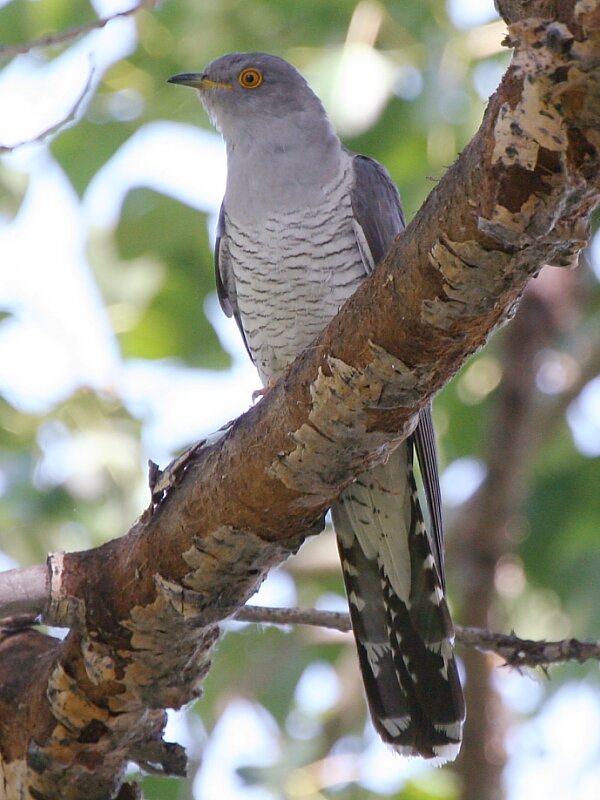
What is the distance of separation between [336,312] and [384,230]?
0.37 metres

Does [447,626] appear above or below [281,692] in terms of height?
below

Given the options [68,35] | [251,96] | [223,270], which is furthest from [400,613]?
[251,96]

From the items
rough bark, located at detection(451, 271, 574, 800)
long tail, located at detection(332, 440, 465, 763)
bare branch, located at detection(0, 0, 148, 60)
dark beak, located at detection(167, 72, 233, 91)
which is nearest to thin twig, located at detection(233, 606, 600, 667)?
long tail, located at detection(332, 440, 465, 763)

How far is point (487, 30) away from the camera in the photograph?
3.95m

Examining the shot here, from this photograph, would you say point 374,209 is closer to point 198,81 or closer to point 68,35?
point 198,81

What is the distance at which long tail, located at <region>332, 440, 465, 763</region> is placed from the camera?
297cm

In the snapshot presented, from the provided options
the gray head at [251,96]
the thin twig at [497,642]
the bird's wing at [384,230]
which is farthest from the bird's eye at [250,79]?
the thin twig at [497,642]

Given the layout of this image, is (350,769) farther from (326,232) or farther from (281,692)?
(326,232)

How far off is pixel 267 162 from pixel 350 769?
219 centimetres

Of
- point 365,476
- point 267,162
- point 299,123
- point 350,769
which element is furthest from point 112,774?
point 299,123

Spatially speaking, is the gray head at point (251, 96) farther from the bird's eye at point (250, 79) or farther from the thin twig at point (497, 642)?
the thin twig at point (497, 642)

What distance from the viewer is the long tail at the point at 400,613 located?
2967 millimetres

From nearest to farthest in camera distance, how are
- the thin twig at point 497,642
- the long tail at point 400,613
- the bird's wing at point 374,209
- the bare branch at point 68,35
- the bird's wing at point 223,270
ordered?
the bare branch at point 68,35
the thin twig at point 497,642
the long tail at point 400,613
the bird's wing at point 374,209
the bird's wing at point 223,270

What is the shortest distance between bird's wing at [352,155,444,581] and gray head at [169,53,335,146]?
1.74ft
